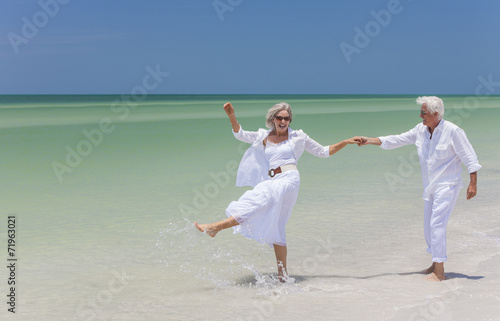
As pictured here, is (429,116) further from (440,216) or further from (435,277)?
(435,277)

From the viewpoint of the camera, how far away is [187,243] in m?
7.58

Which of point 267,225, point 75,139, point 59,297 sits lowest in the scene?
point 59,297

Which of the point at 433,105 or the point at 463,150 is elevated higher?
the point at 433,105

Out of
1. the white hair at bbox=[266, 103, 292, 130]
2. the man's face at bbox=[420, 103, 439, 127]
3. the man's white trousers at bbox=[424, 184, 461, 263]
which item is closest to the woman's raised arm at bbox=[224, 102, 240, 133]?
the white hair at bbox=[266, 103, 292, 130]

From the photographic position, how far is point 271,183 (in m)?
5.84

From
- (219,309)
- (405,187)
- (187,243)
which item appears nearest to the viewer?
(219,309)

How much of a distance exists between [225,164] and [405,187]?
501 cm

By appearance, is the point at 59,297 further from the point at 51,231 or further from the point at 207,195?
the point at 207,195

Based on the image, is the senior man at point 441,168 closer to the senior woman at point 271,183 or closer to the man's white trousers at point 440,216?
the man's white trousers at point 440,216

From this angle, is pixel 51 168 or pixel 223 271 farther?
pixel 51 168

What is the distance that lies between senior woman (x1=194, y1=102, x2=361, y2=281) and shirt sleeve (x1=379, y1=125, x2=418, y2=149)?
58 cm

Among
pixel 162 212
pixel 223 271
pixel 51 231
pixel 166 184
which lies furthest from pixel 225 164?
pixel 223 271

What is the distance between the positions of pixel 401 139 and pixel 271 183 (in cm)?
151

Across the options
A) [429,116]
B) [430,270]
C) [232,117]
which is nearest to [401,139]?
[429,116]
